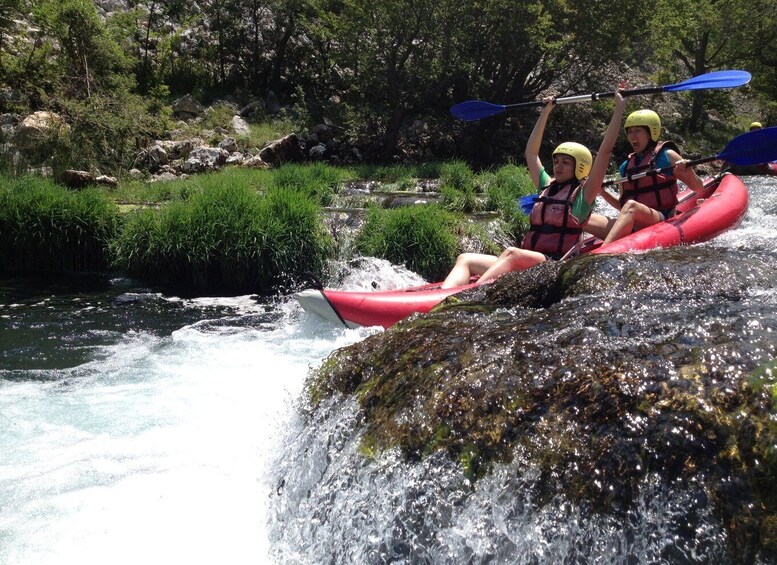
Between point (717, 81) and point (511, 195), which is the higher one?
point (717, 81)

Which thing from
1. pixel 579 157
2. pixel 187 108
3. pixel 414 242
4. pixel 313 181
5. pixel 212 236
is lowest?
pixel 414 242

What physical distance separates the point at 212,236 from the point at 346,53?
883 centimetres

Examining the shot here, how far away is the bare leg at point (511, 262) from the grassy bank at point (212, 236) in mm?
2074

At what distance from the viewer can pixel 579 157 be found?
4.50 metres

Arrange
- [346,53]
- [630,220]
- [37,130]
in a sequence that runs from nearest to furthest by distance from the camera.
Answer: [630,220]
[37,130]
[346,53]

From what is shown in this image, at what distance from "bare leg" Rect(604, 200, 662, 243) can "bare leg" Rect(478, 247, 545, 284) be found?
2.21 feet

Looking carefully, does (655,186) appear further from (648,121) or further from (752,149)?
(752,149)

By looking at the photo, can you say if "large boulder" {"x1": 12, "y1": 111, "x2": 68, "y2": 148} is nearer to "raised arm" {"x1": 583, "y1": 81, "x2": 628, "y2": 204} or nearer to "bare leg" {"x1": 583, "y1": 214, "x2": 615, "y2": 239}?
"bare leg" {"x1": 583, "y1": 214, "x2": 615, "y2": 239}

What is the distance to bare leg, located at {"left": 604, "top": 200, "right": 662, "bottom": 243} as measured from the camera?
4.71 metres

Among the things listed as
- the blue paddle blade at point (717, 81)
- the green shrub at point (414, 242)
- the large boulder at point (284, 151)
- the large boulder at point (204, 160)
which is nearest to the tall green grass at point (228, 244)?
the green shrub at point (414, 242)

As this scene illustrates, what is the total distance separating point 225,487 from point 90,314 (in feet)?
10.6

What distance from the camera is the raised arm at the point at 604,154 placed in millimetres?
3986

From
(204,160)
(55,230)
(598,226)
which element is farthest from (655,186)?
(204,160)

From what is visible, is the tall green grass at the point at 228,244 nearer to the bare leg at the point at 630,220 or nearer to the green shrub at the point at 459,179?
the bare leg at the point at 630,220
